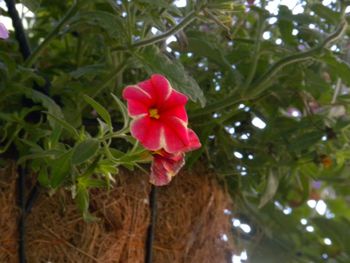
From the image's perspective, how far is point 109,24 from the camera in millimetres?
718

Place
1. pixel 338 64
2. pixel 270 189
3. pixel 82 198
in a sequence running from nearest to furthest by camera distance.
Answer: pixel 82 198 < pixel 338 64 < pixel 270 189

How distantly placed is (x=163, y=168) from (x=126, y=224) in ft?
0.60

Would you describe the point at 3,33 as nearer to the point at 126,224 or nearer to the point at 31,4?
the point at 31,4

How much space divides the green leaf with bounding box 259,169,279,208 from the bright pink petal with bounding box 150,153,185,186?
30cm

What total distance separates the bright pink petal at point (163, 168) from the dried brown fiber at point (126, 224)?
0.43ft

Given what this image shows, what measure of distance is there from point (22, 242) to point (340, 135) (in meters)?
0.43

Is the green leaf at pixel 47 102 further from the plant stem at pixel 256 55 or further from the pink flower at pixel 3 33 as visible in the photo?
the plant stem at pixel 256 55

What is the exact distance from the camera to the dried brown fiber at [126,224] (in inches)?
28.6

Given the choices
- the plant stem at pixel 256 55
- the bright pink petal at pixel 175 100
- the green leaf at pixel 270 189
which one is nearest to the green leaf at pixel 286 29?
the plant stem at pixel 256 55

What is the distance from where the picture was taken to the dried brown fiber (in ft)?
2.39

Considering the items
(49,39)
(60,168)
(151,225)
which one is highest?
(49,39)

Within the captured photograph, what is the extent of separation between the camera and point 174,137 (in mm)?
584

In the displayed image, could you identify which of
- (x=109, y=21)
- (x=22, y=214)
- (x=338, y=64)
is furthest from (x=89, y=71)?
(x=338, y=64)

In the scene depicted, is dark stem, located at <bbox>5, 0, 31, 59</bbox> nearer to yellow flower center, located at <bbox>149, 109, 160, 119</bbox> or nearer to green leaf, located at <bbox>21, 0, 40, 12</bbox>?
green leaf, located at <bbox>21, 0, 40, 12</bbox>
